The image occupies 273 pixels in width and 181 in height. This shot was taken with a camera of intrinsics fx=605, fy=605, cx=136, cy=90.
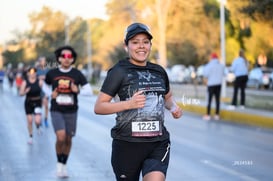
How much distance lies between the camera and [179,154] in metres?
11.1

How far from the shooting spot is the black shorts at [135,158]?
4938 mm

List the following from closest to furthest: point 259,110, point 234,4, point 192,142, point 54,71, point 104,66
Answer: point 54,71, point 192,142, point 259,110, point 234,4, point 104,66

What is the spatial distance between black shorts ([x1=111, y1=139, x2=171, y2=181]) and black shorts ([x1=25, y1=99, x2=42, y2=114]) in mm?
8798

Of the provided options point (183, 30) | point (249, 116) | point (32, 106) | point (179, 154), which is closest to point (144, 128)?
point (179, 154)

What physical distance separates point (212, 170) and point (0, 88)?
36.1 metres

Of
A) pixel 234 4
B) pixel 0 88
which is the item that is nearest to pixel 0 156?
pixel 234 4

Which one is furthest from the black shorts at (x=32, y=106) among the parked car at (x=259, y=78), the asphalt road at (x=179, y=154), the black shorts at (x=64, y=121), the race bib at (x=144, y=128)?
the parked car at (x=259, y=78)

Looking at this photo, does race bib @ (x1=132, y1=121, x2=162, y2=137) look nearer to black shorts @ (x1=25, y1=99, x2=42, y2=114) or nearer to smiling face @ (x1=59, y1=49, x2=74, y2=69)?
smiling face @ (x1=59, y1=49, x2=74, y2=69)

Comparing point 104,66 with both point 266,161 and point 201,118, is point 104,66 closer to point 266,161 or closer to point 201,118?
point 201,118

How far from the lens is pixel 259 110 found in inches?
723

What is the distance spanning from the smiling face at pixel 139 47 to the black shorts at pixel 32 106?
8836 millimetres

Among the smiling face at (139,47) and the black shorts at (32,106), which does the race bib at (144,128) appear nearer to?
the smiling face at (139,47)

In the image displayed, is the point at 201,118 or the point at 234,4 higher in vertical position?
the point at 234,4

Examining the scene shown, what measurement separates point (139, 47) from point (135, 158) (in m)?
0.91
